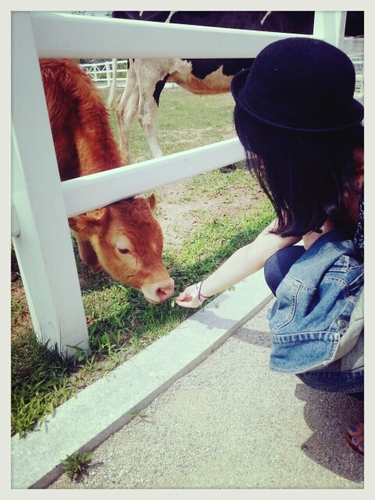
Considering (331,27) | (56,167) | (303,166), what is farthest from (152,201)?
(331,27)

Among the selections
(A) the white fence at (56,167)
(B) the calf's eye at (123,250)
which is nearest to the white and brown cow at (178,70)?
(A) the white fence at (56,167)

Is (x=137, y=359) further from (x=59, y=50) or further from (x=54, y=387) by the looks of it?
(x=59, y=50)

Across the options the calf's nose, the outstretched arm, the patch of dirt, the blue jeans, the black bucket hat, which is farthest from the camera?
the patch of dirt

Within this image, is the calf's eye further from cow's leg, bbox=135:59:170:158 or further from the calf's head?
cow's leg, bbox=135:59:170:158

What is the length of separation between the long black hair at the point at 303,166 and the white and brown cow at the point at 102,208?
0.56 meters

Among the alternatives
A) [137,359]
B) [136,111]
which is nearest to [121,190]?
[136,111]

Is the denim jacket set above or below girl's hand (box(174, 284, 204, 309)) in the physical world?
above

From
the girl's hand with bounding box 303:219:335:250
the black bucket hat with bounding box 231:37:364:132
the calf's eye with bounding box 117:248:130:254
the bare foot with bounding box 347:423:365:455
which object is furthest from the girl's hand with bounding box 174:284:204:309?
the black bucket hat with bounding box 231:37:364:132

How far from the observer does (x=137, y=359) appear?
1517 millimetres

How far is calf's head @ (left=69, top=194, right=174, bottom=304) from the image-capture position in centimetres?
149

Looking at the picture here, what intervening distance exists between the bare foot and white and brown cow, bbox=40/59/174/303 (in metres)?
0.78

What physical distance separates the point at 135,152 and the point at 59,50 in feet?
1.50

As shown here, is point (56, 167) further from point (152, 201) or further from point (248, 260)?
point (248, 260)

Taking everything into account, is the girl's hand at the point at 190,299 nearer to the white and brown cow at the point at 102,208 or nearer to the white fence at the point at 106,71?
the white and brown cow at the point at 102,208
